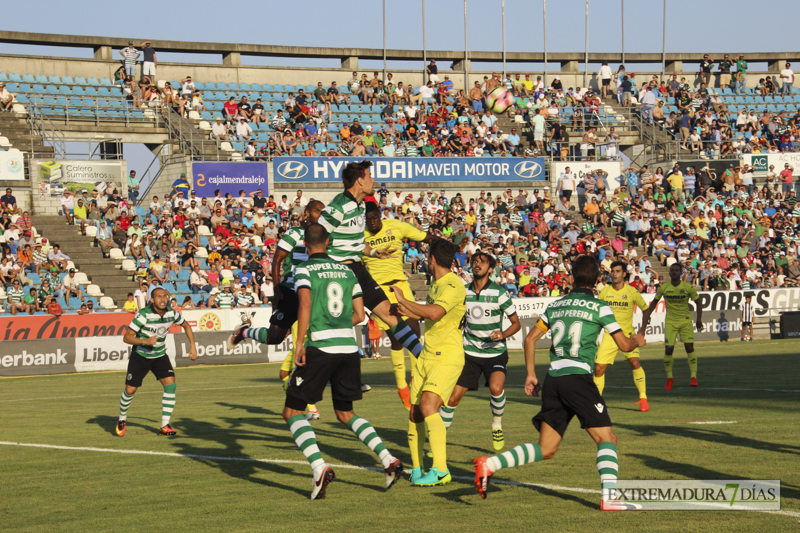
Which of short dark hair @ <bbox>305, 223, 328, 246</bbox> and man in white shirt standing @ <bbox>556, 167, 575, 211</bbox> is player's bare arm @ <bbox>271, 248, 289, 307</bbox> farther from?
man in white shirt standing @ <bbox>556, 167, 575, 211</bbox>

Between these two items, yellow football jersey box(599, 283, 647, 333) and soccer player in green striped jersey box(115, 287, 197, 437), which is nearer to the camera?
soccer player in green striped jersey box(115, 287, 197, 437)

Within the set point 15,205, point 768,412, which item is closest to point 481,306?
point 768,412

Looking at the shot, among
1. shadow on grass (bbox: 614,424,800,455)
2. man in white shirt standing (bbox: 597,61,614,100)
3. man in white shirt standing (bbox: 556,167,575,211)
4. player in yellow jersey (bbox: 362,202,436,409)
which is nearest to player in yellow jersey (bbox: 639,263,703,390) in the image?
shadow on grass (bbox: 614,424,800,455)

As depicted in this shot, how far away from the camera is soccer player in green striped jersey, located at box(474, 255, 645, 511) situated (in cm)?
695

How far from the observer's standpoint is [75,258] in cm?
2872

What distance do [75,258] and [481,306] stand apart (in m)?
22.1

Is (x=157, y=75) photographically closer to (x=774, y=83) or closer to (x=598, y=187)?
(x=598, y=187)

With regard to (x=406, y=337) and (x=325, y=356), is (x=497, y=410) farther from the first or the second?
(x=325, y=356)

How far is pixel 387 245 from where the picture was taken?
38.5ft

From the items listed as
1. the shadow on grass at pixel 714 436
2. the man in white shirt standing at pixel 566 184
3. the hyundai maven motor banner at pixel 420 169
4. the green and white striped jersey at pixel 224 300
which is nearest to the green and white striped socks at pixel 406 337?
the shadow on grass at pixel 714 436

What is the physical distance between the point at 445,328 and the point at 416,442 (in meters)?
1.13

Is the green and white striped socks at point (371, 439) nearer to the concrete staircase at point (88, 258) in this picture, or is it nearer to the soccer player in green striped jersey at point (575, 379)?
the soccer player in green striped jersey at point (575, 379)

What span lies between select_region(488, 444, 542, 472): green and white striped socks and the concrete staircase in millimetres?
22943

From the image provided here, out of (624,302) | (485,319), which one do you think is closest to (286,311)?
(485,319)
